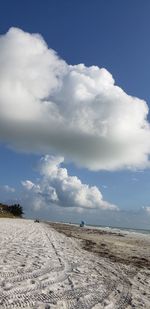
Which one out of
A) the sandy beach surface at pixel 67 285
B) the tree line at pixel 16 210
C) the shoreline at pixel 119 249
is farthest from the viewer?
the tree line at pixel 16 210

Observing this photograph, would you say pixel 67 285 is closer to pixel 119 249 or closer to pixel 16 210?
pixel 119 249

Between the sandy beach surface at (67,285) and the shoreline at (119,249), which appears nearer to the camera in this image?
the sandy beach surface at (67,285)

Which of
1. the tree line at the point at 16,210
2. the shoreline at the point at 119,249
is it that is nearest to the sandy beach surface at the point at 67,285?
the shoreline at the point at 119,249

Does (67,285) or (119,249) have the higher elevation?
(119,249)

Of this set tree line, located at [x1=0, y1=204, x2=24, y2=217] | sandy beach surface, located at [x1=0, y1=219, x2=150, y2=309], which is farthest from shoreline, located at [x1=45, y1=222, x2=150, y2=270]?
tree line, located at [x1=0, y1=204, x2=24, y2=217]

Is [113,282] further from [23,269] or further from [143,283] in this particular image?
[23,269]

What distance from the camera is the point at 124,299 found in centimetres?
897

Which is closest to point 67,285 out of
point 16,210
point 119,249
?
point 119,249

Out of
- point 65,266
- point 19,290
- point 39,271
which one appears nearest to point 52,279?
point 39,271

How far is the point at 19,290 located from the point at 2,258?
499 cm

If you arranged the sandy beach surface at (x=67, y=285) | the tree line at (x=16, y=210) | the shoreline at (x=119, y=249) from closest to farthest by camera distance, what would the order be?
1. the sandy beach surface at (x=67, y=285)
2. the shoreline at (x=119, y=249)
3. the tree line at (x=16, y=210)

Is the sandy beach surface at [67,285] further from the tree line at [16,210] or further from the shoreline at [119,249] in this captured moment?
the tree line at [16,210]

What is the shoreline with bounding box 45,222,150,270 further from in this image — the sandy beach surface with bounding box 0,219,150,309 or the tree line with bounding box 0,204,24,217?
the tree line with bounding box 0,204,24,217

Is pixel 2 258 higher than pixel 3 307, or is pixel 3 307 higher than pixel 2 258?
pixel 2 258
